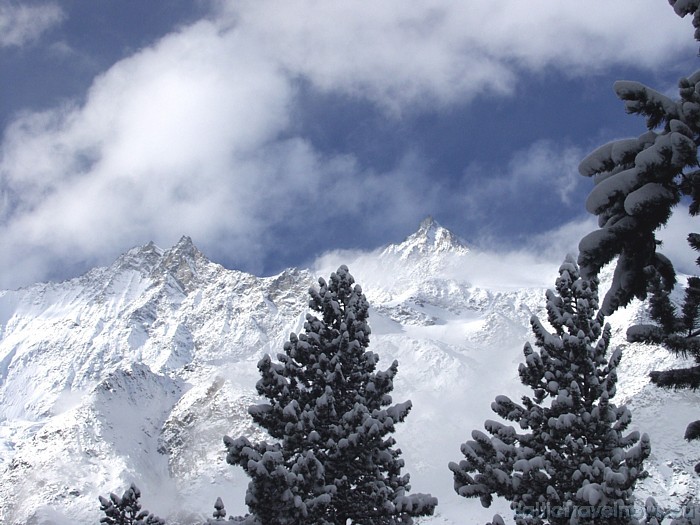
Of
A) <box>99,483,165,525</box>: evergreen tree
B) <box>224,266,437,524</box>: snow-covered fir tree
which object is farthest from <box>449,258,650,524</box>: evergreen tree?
<box>99,483,165,525</box>: evergreen tree

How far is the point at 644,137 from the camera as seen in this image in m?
7.19

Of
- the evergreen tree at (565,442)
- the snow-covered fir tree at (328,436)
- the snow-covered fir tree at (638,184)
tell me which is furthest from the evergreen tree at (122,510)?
the snow-covered fir tree at (638,184)

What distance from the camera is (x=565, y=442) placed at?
1866 centimetres

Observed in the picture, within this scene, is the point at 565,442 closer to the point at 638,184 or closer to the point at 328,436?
the point at 328,436

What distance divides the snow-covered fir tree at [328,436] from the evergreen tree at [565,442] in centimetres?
188

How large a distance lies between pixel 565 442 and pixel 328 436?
6263 mm

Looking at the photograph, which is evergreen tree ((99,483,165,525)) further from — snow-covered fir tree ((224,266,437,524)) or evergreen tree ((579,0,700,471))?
evergreen tree ((579,0,700,471))

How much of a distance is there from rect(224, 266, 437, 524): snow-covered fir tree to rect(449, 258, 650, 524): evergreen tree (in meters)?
1.88

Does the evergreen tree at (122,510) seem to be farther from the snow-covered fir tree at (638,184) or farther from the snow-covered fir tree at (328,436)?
the snow-covered fir tree at (638,184)

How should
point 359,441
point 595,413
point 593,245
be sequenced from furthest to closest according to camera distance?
point 595,413 → point 359,441 → point 593,245

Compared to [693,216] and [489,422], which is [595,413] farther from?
[693,216]

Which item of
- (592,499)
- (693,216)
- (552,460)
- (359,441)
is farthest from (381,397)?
(693,216)

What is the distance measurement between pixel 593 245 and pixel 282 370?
1358 cm

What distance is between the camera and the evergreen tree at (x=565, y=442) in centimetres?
1650
